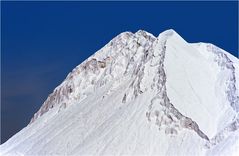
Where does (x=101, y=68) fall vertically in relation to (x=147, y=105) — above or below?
above

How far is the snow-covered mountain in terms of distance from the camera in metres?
30.8

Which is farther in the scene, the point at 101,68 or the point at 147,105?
the point at 101,68

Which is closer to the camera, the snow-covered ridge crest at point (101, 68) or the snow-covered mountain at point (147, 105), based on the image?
the snow-covered mountain at point (147, 105)

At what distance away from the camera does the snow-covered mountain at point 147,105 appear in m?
30.8

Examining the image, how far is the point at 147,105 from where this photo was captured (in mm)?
33062

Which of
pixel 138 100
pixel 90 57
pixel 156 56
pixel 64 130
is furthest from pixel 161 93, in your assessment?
pixel 90 57

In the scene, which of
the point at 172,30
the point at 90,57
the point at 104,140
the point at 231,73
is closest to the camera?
the point at 104,140

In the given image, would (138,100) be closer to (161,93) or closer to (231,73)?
(161,93)

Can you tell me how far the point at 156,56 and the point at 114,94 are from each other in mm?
3298

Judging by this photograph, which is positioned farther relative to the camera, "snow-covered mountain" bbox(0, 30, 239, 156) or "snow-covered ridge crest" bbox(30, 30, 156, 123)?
"snow-covered ridge crest" bbox(30, 30, 156, 123)

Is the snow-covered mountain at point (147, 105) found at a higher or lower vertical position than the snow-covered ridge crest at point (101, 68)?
lower

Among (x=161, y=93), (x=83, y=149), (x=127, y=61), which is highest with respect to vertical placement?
(x=127, y=61)

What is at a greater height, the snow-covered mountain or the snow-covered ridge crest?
the snow-covered ridge crest

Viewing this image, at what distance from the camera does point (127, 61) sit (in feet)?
133
